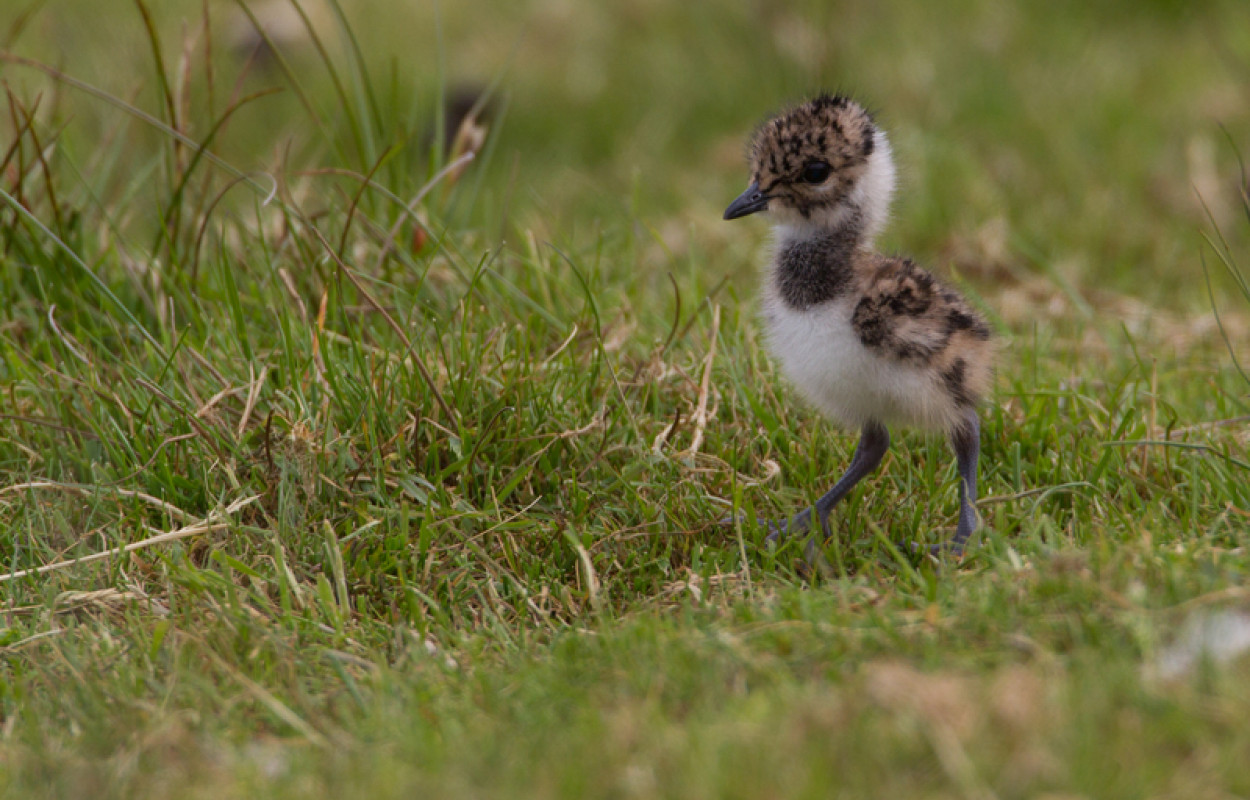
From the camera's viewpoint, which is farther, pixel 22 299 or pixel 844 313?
pixel 22 299

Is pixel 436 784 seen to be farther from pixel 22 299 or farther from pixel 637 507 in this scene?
pixel 22 299

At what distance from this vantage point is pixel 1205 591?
8.16ft

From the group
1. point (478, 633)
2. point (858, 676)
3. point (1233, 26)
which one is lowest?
point (478, 633)

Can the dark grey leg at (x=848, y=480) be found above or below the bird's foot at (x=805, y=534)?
above

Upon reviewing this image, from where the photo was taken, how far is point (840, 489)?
133 inches

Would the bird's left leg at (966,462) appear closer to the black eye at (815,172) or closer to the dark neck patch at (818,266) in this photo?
the dark neck patch at (818,266)

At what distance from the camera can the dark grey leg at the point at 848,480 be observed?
3.32m

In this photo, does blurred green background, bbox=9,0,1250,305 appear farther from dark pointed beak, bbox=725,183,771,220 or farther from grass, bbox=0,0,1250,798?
dark pointed beak, bbox=725,183,771,220

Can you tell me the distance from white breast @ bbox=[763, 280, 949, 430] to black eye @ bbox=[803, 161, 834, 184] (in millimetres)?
344

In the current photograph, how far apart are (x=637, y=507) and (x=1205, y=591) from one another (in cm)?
142

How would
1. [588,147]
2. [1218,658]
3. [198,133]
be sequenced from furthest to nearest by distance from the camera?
[588,147] → [198,133] → [1218,658]

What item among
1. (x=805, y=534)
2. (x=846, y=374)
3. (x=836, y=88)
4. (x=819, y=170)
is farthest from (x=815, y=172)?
(x=836, y=88)

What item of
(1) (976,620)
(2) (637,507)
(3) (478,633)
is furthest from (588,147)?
(1) (976,620)

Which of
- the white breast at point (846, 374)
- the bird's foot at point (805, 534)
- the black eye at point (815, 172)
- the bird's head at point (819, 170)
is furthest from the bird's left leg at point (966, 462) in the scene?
the black eye at point (815, 172)
